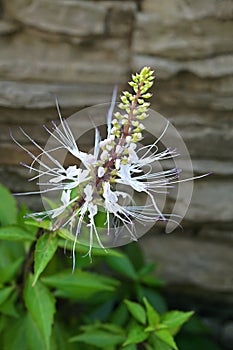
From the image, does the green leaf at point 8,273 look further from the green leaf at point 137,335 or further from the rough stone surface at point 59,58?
A: the rough stone surface at point 59,58

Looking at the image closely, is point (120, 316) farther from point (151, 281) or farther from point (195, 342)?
point (195, 342)

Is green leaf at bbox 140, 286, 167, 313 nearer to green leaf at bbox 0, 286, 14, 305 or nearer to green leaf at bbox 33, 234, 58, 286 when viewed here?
green leaf at bbox 0, 286, 14, 305

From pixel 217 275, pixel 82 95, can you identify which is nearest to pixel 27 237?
pixel 82 95

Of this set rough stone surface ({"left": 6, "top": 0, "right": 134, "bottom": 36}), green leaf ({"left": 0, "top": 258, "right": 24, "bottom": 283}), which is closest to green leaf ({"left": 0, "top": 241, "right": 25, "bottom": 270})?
green leaf ({"left": 0, "top": 258, "right": 24, "bottom": 283})

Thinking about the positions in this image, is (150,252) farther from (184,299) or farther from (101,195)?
(101,195)

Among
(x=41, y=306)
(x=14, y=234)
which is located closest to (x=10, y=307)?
(x=41, y=306)
